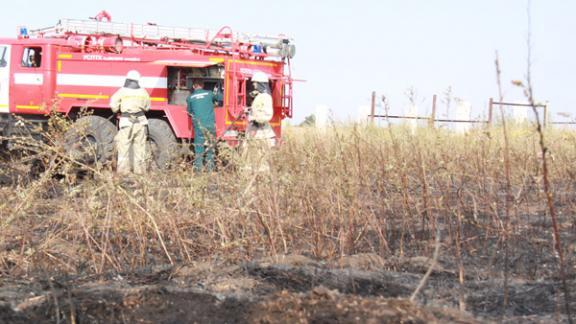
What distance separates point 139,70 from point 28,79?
1864mm

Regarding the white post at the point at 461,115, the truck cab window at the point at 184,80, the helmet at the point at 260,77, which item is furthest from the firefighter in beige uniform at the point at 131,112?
the white post at the point at 461,115

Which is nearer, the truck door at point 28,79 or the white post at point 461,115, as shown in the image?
the white post at point 461,115

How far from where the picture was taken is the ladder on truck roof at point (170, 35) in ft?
45.1

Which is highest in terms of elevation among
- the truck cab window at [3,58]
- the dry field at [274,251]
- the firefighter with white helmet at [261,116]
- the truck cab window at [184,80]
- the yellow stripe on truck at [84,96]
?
the truck cab window at [3,58]

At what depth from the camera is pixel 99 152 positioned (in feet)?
40.1

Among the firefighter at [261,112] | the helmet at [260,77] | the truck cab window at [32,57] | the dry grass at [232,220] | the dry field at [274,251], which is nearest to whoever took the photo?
the dry field at [274,251]

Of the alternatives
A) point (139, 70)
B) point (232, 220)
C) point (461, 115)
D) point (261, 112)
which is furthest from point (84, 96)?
point (461, 115)

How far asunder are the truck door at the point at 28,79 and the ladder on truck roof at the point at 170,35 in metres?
0.71

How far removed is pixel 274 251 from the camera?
17.0 ft

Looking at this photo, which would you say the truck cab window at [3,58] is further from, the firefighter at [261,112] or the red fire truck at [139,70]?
the firefighter at [261,112]

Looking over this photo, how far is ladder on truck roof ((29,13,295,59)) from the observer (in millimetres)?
13758

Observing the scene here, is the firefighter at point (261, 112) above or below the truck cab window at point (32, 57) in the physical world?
below

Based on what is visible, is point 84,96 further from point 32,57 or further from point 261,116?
point 261,116

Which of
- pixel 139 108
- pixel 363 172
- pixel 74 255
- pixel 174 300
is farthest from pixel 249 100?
pixel 174 300
